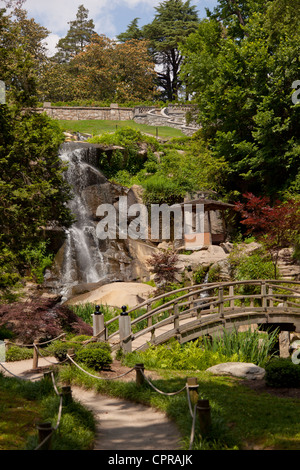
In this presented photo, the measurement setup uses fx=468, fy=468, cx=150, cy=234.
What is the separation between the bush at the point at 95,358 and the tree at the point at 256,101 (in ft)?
57.3

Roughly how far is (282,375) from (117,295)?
1217cm

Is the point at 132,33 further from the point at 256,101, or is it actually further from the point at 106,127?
the point at 256,101

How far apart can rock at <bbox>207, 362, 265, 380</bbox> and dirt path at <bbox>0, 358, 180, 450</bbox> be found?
314 cm

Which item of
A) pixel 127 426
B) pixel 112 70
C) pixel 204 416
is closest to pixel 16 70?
pixel 127 426

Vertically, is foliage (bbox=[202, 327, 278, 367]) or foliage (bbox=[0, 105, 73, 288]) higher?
foliage (bbox=[0, 105, 73, 288])

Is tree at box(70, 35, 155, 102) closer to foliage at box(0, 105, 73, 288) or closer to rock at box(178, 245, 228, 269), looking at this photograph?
rock at box(178, 245, 228, 269)

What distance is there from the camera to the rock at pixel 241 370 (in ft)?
39.2

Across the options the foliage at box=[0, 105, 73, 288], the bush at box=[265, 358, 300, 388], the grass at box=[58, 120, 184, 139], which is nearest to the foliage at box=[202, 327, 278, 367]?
the bush at box=[265, 358, 300, 388]

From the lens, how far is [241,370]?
39.6ft

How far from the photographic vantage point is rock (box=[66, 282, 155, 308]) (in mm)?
21750
